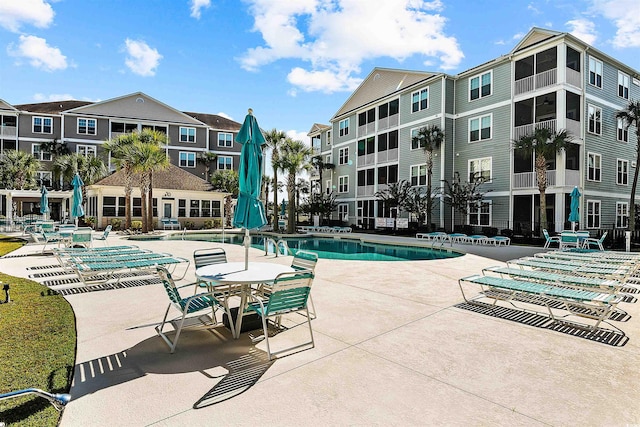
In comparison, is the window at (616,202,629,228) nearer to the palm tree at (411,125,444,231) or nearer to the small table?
the palm tree at (411,125,444,231)

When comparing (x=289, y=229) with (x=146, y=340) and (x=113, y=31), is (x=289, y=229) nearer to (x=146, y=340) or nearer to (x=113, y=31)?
(x=113, y=31)

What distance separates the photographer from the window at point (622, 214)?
75.8 feet

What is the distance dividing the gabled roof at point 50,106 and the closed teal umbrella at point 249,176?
4240 centimetres

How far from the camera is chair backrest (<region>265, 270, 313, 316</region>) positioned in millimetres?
4320

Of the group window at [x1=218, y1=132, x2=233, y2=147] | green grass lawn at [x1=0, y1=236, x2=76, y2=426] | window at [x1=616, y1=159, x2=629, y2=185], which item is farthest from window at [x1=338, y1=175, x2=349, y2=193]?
green grass lawn at [x1=0, y1=236, x2=76, y2=426]

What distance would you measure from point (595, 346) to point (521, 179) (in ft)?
62.7

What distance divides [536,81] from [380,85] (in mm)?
13624

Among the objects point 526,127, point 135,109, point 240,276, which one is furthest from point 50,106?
point 240,276

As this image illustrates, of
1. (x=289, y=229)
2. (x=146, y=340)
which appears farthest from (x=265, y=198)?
(x=146, y=340)

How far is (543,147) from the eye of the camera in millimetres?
18469

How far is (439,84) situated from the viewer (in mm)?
25250

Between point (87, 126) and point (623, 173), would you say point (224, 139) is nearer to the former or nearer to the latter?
point (87, 126)

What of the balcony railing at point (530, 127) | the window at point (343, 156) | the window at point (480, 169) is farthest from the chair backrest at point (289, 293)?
the window at point (343, 156)

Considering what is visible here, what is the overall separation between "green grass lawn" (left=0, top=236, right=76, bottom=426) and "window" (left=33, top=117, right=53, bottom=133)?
3910 centimetres
